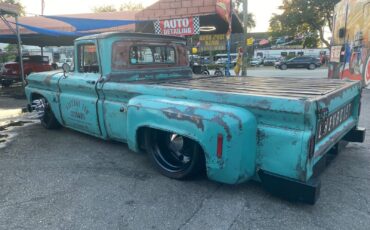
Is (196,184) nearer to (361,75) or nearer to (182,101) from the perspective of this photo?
(182,101)

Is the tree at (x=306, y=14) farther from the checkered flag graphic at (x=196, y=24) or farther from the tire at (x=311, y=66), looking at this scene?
the checkered flag graphic at (x=196, y=24)

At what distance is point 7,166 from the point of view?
13.1ft

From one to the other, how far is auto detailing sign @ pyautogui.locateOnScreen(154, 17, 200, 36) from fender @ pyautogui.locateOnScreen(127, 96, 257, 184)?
7.30 metres

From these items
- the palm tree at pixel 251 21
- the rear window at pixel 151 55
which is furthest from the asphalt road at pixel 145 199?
Answer: the palm tree at pixel 251 21

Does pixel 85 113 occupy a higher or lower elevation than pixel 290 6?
lower

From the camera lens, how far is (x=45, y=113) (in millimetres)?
5676

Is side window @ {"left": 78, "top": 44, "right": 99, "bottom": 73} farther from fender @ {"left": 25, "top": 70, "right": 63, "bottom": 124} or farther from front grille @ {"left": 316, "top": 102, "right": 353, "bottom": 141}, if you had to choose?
front grille @ {"left": 316, "top": 102, "right": 353, "bottom": 141}

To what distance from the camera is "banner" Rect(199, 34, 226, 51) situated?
1272 centimetres

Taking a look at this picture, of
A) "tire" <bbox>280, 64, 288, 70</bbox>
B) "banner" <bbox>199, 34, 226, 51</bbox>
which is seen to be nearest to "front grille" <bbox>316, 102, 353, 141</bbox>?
"banner" <bbox>199, 34, 226, 51</bbox>

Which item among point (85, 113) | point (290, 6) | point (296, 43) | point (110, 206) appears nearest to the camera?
point (110, 206)

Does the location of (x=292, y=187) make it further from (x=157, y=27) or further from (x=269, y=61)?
(x=269, y=61)

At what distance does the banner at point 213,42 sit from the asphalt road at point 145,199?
910 centimetres

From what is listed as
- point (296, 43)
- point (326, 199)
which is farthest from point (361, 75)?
point (296, 43)

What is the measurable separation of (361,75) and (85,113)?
337 inches
